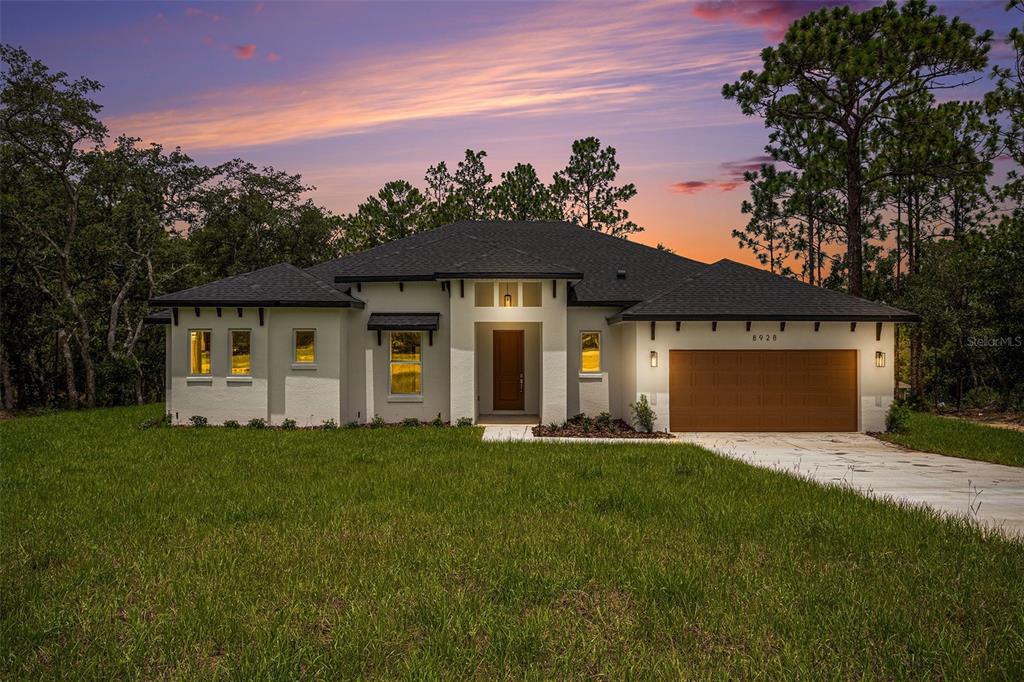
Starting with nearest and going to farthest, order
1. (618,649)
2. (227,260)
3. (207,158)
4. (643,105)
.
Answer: (618,649)
(643,105)
(207,158)
(227,260)

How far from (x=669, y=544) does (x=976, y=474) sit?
759 centimetres

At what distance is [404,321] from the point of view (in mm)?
15938

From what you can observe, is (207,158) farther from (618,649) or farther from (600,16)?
(618,649)

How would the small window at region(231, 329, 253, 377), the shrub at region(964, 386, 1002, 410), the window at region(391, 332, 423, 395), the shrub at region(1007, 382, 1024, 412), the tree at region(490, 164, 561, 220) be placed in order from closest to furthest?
the small window at region(231, 329, 253, 377), the window at region(391, 332, 423, 395), the shrub at region(1007, 382, 1024, 412), the shrub at region(964, 386, 1002, 410), the tree at region(490, 164, 561, 220)

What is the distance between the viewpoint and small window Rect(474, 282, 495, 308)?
1573cm

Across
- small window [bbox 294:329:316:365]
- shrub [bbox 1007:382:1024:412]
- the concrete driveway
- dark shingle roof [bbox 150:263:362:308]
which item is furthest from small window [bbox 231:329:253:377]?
shrub [bbox 1007:382:1024:412]

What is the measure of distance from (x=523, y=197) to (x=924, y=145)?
21681mm

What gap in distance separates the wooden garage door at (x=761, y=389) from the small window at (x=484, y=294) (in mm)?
5223

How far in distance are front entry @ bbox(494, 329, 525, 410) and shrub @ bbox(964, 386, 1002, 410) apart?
1807 cm

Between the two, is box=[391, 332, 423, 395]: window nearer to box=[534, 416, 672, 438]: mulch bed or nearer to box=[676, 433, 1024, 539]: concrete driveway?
box=[534, 416, 672, 438]: mulch bed

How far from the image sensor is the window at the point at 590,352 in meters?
16.5

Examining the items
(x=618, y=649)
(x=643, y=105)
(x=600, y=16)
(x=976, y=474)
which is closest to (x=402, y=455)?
(x=618, y=649)

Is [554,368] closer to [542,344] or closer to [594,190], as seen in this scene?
[542,344]

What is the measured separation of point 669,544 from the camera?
5637mm
